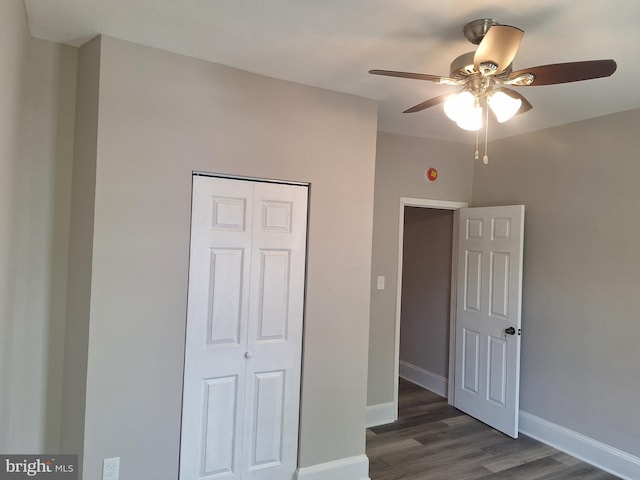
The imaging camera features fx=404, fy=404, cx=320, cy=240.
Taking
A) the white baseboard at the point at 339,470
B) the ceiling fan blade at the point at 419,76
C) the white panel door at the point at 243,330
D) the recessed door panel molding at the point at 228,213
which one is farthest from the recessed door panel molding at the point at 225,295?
the ceiling fan blade at the point at 419,76

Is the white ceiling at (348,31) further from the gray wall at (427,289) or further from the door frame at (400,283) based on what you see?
the gray wall at (427,289)

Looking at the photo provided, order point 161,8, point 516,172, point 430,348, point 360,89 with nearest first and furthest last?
point 161,8, point 360,89, point 516,172, point 430,348

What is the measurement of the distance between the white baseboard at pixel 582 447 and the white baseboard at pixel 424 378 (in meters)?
0.90

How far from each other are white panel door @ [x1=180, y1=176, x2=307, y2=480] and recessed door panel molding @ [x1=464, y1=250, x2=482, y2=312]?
2.04 metres

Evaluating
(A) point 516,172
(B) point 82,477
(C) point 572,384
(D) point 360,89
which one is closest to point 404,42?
(D) point 360,89

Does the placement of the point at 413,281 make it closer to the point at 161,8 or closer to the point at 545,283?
the point at 545,283

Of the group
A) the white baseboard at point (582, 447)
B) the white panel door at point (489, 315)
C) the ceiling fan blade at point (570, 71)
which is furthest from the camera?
the white panel door at point (489, 315)

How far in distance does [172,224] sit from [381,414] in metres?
2.62

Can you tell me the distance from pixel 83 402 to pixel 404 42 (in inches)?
95.9

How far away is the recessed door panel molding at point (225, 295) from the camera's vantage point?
237cm

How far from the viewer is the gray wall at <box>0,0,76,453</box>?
2072 mm

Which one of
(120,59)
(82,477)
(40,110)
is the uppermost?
(120,59)

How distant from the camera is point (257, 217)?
2.50 m

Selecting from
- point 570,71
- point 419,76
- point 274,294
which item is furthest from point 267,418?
point 570,71
